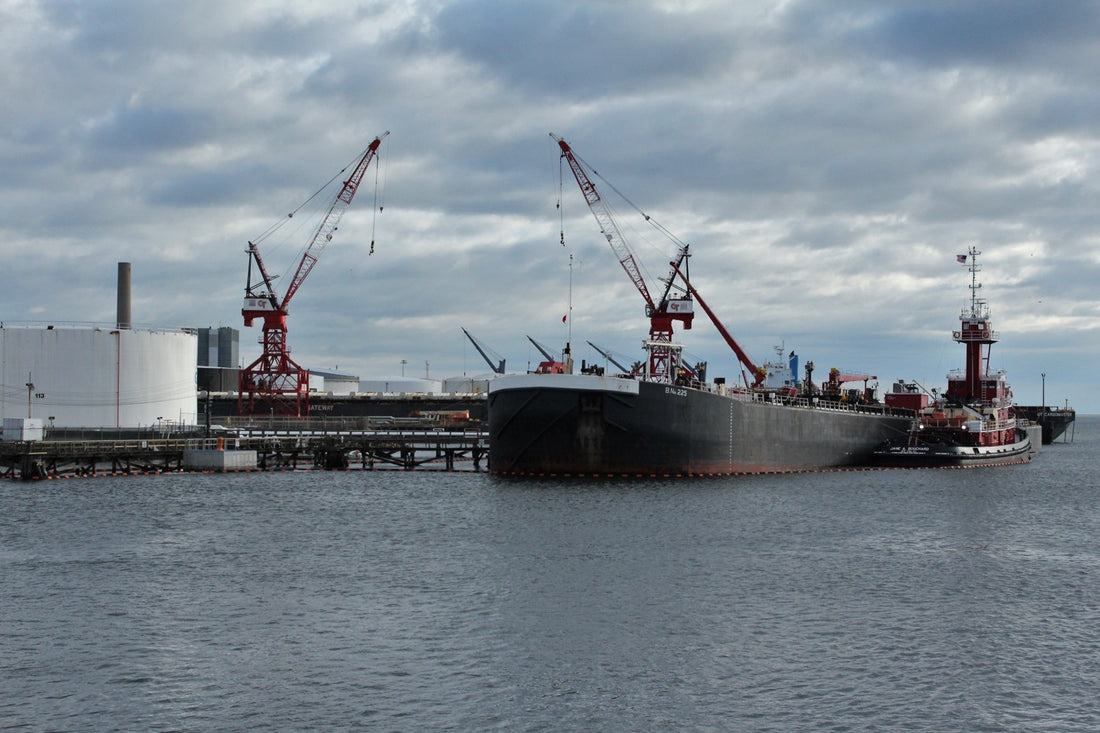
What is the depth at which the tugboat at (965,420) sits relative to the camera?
89750 mm

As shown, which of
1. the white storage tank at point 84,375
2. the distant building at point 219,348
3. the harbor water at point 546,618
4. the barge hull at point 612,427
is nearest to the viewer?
the harbor water at point 546,618

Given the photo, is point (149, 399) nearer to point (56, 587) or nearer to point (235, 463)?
point (235, 463)

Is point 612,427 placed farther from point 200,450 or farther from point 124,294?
point 124,294

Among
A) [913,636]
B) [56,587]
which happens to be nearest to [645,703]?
[913,636]

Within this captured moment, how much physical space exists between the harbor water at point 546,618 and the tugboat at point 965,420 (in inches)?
1375

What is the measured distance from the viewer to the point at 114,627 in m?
28.9

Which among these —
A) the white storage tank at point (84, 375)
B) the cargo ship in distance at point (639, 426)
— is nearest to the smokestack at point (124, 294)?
the white storage tank at point (84, 375)

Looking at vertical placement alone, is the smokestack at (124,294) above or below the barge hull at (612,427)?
above

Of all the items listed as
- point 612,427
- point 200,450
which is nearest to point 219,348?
point 200,450

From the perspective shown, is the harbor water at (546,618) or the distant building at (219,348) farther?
the distant building at (219,348)

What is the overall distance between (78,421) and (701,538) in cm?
6264

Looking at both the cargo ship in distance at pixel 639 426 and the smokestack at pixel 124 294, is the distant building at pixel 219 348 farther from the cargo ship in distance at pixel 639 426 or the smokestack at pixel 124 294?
the cargo ship in distance at pixel 639 426

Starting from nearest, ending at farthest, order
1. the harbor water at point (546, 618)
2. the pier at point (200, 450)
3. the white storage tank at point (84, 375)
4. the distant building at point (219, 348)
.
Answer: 1. the harbor water at point (546, 618)
2. the pier at point (200, 450)
3. the white storage tank at point (84, 375)
4. the distant building at point (219, 348)

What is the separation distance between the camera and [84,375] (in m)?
90.3
